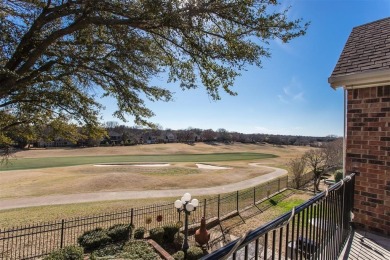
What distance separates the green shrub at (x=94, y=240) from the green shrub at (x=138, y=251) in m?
1.07

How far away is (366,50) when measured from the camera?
5.28 m

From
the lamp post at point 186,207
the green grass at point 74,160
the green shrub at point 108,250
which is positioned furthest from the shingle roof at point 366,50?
the green grass at point 74,160

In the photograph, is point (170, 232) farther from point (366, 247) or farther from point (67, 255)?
point (366, 247)

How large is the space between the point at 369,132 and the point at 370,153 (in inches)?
15.1

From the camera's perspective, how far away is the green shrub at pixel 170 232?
39.8 feet

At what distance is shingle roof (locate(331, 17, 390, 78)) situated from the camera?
4684 millimetres

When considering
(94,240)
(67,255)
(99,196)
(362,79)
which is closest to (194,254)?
(94,240)

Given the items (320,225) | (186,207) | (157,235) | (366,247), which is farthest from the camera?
(157,235)

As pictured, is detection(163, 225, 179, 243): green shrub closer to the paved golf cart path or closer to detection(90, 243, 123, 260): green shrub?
detection(90, 243, 123, 260): green shrub

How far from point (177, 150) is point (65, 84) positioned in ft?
253

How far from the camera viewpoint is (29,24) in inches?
242

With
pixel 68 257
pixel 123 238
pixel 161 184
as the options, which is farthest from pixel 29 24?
pixel 161 184

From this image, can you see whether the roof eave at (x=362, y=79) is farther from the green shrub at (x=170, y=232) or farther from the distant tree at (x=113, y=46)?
the green shrub at (x=170, y=232)

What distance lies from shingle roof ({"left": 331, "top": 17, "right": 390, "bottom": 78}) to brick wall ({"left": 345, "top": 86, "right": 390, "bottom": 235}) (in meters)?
0.49
